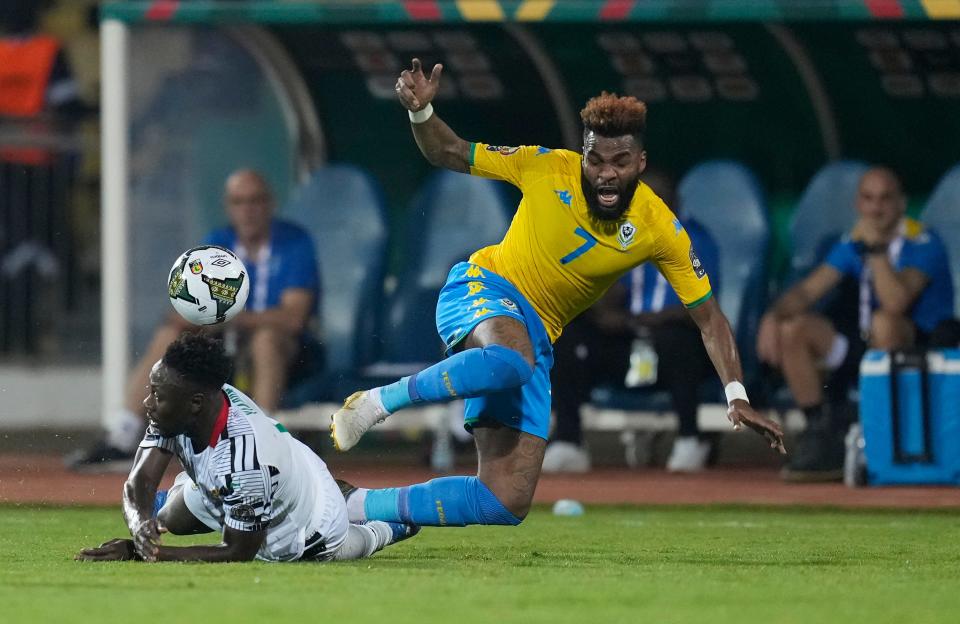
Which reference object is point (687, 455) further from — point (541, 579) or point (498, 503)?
point (541, 579)

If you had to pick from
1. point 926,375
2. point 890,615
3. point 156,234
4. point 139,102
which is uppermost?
point 139,102

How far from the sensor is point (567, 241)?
8.31m

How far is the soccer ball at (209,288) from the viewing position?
29.5 feet

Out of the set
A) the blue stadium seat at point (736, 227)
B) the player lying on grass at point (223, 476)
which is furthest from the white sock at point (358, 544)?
the blue stadium seat at point (736, 227)

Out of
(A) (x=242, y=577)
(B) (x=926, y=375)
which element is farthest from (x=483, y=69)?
(A) (x=242, y=577)

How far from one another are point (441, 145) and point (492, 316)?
0.73 m

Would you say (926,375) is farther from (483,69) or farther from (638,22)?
(483,69)

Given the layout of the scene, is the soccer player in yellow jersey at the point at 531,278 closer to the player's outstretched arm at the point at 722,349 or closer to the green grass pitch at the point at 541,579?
the player's outstretched arm at the point at 722,349

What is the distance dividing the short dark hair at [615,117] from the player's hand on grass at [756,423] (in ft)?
3.75

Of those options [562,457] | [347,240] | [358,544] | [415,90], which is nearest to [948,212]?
[562,457]

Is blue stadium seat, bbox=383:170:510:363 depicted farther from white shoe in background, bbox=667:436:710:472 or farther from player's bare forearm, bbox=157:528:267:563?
player's bare forearm, bbox=157:528:267:563

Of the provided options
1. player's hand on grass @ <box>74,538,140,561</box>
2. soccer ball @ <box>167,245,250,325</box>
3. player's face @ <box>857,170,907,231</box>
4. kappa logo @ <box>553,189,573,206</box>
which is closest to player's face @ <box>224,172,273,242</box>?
player's face @ <box>857,170,907,231</box>

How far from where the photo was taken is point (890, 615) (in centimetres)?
637

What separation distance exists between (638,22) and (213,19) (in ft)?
8.88
